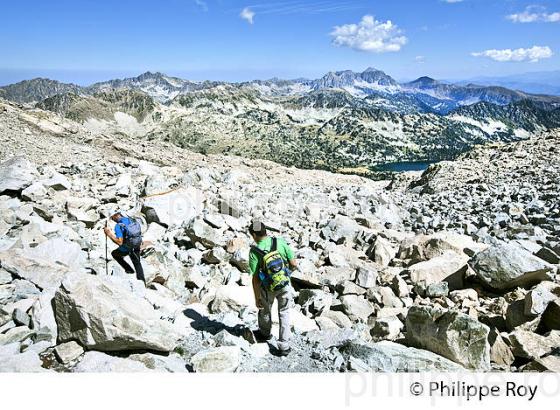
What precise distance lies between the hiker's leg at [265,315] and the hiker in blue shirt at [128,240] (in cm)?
412

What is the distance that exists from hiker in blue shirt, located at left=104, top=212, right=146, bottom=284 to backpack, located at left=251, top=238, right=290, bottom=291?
4583 mm

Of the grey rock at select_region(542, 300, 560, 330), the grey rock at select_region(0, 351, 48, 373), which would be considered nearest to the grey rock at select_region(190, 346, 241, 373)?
the grey rock at select_region(0, 351, 48, 373)

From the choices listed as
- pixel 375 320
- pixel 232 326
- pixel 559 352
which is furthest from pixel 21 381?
pixel 559 352

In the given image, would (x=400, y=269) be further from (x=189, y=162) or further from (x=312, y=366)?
(x=189, y=162)

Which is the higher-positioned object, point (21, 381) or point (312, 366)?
point (21, 381)

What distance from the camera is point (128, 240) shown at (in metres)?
10.3

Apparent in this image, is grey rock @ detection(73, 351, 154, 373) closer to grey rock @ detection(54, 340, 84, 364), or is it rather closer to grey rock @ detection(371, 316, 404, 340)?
grey rock @ detection(54, 340, 84, 364)

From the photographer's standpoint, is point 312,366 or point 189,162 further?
point 189,162

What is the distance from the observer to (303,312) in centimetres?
948

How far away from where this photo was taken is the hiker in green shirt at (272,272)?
682 centimetres

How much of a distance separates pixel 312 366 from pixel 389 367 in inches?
47.4

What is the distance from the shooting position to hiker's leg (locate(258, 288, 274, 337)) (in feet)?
23.4

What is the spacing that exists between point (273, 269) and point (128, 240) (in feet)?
16.5

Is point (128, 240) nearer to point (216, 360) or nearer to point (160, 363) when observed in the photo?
point (160, 363)
